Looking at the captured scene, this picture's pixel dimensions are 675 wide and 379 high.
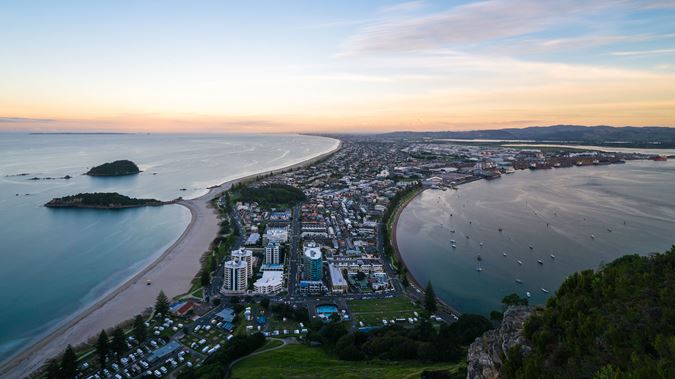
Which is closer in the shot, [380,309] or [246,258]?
[380,309]

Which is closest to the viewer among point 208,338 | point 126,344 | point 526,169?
point 126,344

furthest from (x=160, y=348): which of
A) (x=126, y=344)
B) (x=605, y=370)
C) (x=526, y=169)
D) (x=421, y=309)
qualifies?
(x=526, y=169)

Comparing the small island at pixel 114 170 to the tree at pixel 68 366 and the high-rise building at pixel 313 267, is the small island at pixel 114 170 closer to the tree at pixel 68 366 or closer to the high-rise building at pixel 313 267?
the high-rise building at pixel 313 267

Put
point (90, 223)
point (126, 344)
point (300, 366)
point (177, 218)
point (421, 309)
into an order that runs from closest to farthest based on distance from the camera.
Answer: point (300, 366), point (126, 344), point (421, 309), point (90, 223), point (177, 218)

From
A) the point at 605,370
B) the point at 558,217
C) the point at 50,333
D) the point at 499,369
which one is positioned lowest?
the point at 50,333

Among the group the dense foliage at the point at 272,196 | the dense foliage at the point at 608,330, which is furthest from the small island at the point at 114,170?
the dense foliage at the point at 608,330

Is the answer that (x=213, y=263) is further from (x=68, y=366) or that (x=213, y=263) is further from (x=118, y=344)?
(x=68, y=366)

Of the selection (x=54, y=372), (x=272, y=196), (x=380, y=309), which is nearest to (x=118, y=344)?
(x=54, y=372)

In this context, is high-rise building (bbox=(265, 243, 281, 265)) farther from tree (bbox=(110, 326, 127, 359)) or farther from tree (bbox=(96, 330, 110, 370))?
tree (bbox=(96, 330, 110, 370))

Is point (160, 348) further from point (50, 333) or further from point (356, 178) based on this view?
point (356, 178)
